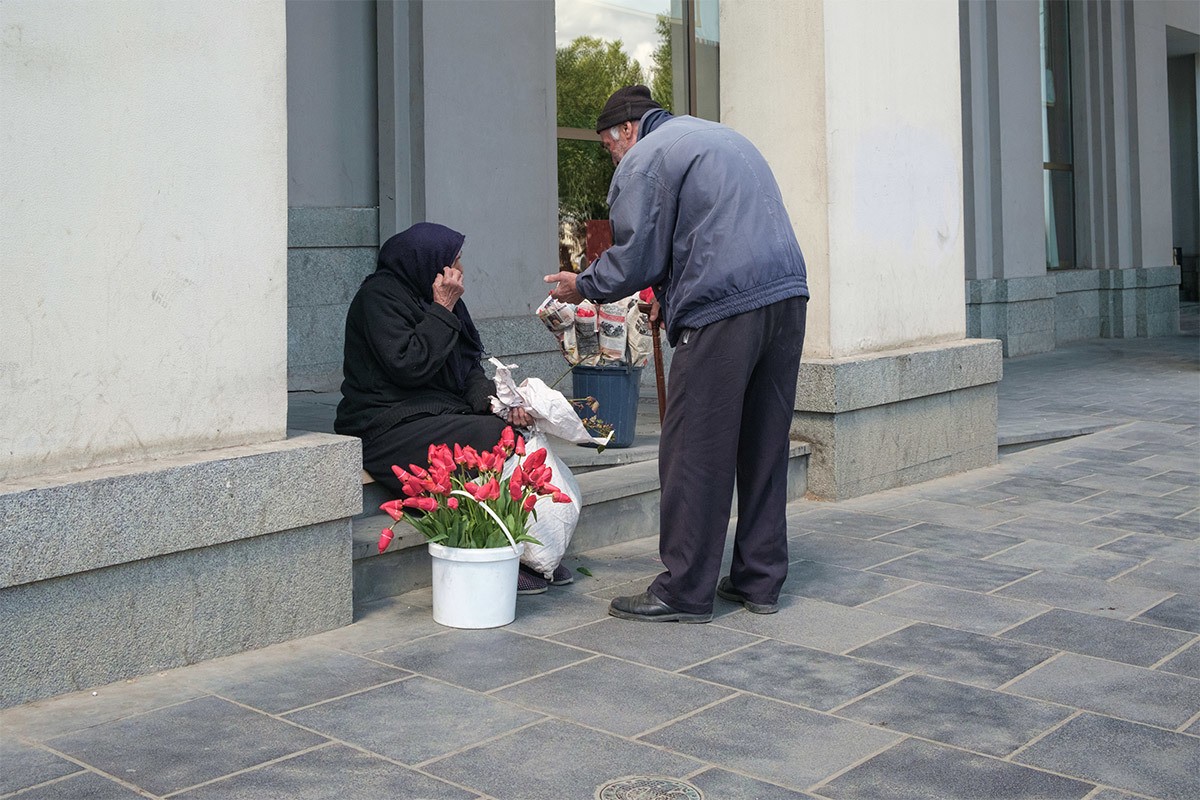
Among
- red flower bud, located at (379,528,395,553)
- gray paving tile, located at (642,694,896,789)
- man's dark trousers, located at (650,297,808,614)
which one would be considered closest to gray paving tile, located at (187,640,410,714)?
red flower bud, located at (379,528,395,553)

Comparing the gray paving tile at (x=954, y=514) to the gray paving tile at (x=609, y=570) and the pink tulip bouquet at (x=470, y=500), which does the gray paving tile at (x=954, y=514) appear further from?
the pink tulip bouquet at (x=470, y=500)

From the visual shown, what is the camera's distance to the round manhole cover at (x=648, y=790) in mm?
3105

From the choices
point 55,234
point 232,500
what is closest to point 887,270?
point 232,500

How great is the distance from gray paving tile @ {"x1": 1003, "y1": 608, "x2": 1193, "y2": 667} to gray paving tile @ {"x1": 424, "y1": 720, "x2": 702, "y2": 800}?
161cm

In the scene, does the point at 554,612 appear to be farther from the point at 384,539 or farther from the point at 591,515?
the point at 591,515

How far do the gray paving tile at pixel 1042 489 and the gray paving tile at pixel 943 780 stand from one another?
11.8ft

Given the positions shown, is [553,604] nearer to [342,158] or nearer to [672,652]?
[672,652]

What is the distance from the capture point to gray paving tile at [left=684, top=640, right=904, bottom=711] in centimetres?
384

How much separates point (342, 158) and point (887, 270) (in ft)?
11.8

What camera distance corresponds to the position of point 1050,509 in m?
6.44

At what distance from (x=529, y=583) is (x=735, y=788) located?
1860mm

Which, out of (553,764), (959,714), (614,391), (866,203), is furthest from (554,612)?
(866,203)

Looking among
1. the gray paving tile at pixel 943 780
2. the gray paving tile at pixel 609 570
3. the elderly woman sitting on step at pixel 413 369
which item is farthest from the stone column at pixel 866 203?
the gray paving tile at pixel 943 780

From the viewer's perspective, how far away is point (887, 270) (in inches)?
271
